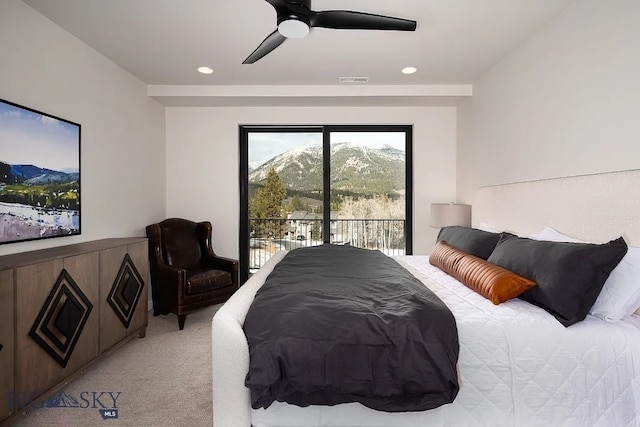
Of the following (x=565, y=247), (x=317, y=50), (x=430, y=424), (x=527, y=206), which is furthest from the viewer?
(x=317, y=50)

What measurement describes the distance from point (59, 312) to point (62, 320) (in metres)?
0.06

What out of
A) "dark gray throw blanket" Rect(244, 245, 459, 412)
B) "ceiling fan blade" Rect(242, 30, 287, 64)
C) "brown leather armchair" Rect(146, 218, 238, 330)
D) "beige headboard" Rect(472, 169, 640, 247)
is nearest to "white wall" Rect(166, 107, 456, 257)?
"brown leather armchair" Rect(146, 218, 238, 330)

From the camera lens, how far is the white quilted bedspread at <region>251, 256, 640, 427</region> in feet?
5.00

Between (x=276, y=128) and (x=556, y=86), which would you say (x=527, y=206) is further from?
(x=276, y=128)

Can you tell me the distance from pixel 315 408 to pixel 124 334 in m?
2.06

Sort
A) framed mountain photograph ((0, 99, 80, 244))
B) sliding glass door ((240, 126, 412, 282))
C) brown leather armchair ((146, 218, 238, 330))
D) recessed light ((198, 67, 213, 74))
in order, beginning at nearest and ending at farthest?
framed mountain photograph ((0, 99, 80, 244)) < brown leather armchair ((146, 218, 238, 330)) < recessed light ((198, 67, 213, 74)) < sliding glass door ((240, 126, 412, 282))

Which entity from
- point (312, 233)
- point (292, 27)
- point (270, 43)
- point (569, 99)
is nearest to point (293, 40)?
point (270, 43)

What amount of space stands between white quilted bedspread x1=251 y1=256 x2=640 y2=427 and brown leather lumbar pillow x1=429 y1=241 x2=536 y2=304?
0.27 metres

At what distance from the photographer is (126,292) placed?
281 centimetres

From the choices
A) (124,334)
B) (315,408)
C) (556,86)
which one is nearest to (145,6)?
(124,334)

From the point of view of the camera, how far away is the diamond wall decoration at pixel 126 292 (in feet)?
8.77

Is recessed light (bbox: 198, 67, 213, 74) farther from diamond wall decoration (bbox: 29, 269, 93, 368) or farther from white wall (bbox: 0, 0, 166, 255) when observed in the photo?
diamond wall decoration (bbox: 29, 269, 93, 368)

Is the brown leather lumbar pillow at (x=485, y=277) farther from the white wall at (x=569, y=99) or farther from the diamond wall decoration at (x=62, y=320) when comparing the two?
the diamond wall decoration at (x=62, y=320)

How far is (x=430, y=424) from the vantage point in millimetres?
1523
